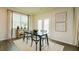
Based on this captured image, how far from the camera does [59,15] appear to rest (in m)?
1.88

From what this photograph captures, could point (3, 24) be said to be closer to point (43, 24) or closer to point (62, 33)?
point (43, 24)

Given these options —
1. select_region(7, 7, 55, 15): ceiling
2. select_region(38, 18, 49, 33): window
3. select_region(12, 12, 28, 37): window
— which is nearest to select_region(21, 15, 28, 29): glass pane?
select_region(12, 12, 28, 37): window

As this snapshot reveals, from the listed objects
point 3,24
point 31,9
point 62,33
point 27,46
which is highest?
point 31,9

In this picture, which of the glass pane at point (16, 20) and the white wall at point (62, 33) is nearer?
the white wall at point (62, 33)

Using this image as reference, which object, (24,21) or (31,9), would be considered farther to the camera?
(24,21)

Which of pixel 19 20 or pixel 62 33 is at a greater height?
pixel 19 20

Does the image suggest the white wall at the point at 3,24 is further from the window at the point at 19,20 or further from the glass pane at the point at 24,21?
the glass pane at the point at 24,21

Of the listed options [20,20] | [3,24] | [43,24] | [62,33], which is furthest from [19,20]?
[62,33]

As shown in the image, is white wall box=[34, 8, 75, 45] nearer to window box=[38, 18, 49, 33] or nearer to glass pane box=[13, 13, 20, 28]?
window box=[38, 18, 49, 33]

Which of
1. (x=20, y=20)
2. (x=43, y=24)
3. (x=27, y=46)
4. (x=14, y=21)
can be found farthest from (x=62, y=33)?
(x=14, y=21)

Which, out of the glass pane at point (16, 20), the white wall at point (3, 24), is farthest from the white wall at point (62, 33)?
the white wall at point (3, 24)
